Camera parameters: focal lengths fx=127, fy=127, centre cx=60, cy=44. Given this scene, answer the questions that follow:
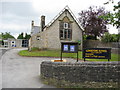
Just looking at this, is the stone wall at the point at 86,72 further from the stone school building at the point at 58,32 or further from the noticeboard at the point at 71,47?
the stone school building at the point at 58,32

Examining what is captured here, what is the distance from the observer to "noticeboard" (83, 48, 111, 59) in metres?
9.30

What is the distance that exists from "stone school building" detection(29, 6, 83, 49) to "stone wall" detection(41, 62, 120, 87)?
1731cm

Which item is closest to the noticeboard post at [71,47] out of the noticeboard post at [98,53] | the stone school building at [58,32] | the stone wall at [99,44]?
the noticeboard post at [98,53]

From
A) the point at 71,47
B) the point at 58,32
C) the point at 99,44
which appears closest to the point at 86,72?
the point at 71,47

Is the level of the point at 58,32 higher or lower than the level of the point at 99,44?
higher

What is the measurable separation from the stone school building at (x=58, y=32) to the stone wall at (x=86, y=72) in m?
17.3

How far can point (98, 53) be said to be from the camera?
941 centimetres

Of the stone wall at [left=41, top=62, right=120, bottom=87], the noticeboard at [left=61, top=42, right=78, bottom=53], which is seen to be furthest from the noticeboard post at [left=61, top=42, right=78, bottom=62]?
the stone wall at [left=41, top=62, right=120, bottom=87]

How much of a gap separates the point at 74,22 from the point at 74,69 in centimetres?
1945

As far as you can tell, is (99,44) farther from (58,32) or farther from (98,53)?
(98,53)

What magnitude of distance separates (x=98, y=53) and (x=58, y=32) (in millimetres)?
16965

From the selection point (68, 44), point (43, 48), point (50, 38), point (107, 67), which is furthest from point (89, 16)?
point (107, 67)

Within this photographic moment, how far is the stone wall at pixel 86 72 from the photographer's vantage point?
25.7 ft

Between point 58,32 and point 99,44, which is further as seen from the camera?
point 99,44
